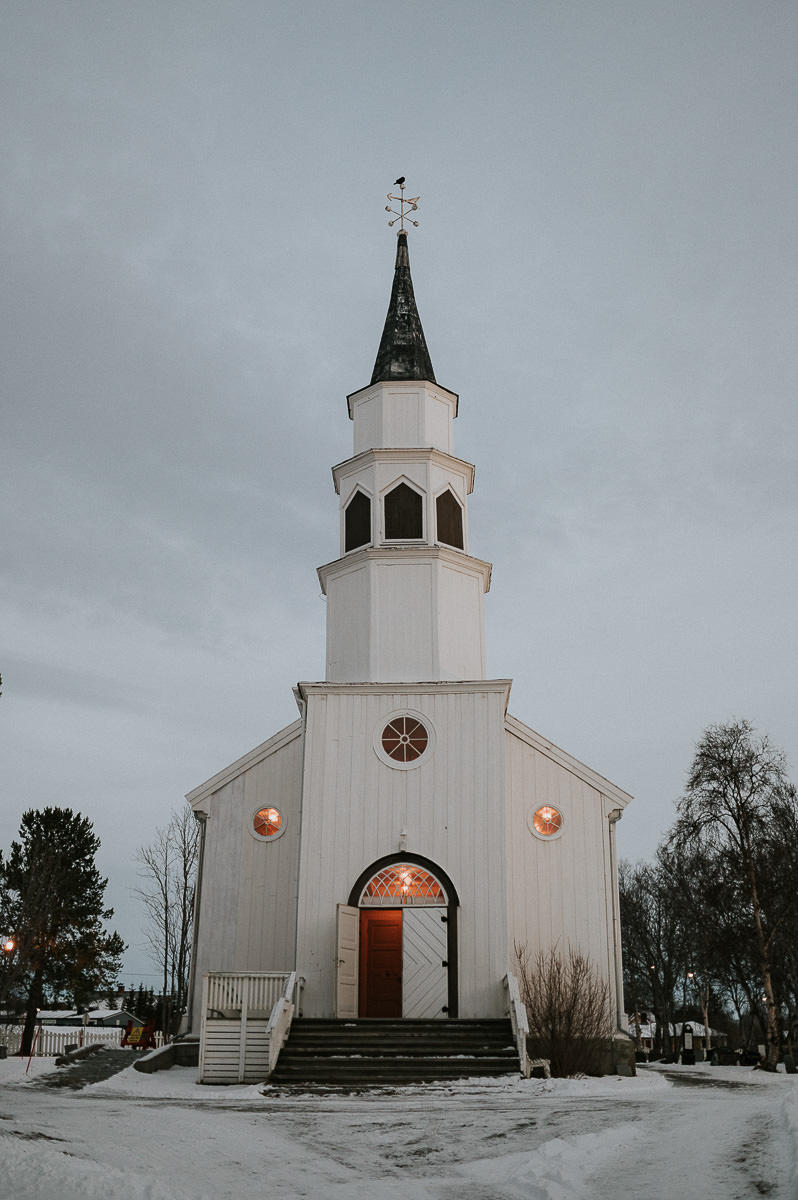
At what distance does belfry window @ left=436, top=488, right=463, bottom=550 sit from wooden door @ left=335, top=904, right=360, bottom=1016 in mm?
8228

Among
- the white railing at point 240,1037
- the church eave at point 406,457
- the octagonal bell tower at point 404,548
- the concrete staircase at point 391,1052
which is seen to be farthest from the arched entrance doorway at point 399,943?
the church eave at point 406,457

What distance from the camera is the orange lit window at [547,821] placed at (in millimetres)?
21906

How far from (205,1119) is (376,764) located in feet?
33.0

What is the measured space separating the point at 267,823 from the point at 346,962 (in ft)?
14.2

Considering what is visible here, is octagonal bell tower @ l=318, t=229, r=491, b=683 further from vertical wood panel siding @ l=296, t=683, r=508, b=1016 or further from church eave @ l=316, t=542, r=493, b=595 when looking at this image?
vertical wood panel siding @ l=296, t=683, r=508, b=1016

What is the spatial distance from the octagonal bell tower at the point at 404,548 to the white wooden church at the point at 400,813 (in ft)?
0.15

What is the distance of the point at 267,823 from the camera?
74.6 ft

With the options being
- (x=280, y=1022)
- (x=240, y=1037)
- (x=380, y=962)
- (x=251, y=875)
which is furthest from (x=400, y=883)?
(x=240, y=1037)

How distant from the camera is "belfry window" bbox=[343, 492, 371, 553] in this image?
23.6 m

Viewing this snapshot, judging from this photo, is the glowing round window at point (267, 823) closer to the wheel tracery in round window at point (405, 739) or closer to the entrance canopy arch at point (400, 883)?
the entrance canopy arch at point (400, 883)

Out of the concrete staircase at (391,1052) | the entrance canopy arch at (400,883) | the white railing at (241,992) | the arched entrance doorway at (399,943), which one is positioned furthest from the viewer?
the entrance canopy arch at (400,883)

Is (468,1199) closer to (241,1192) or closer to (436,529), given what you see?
(241,1192)

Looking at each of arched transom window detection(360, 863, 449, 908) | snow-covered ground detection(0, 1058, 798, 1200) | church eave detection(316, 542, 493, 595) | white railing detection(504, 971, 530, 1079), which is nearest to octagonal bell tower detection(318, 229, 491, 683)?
church eave detection(316, 542, 493, 595)

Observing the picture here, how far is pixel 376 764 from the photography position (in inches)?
824
